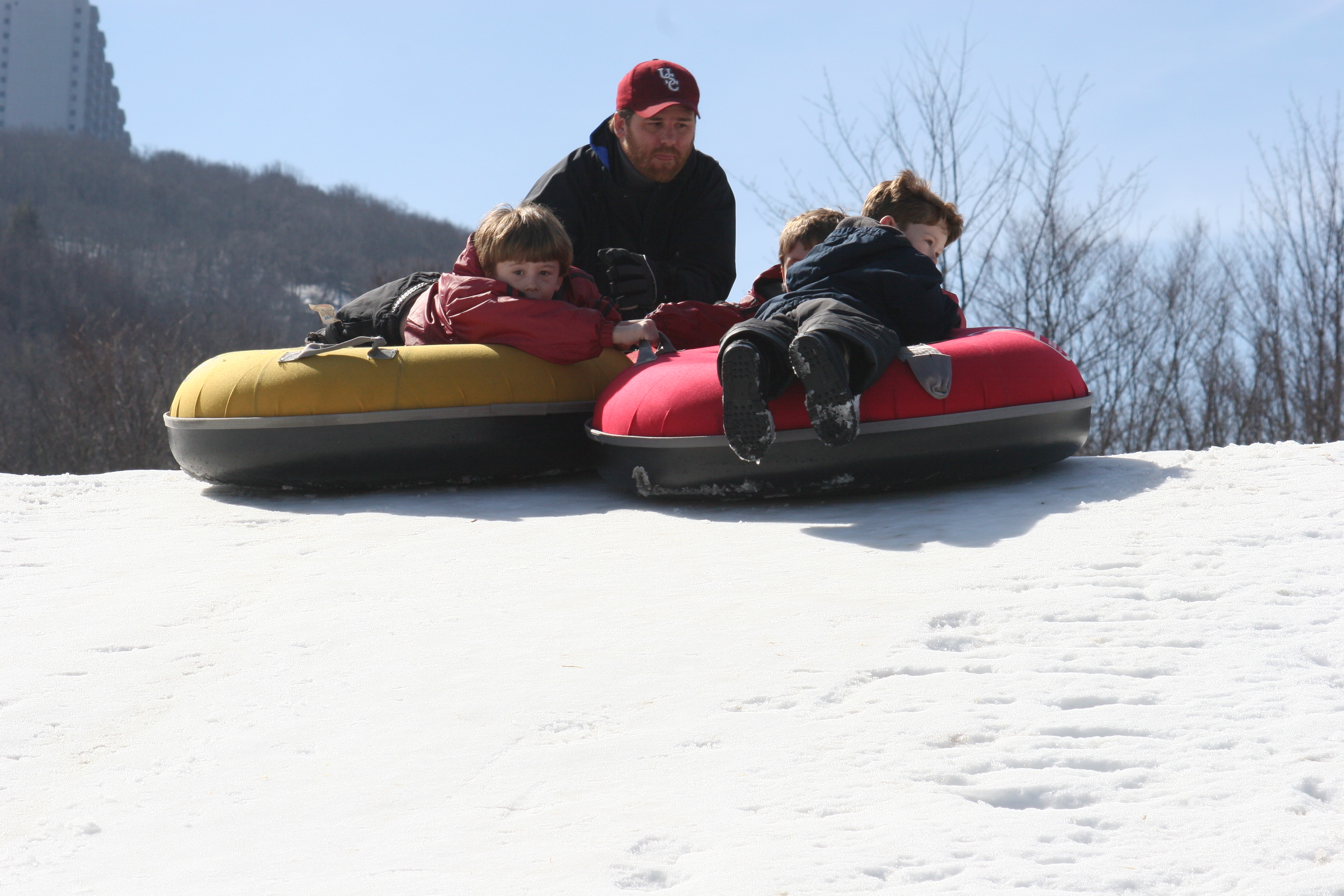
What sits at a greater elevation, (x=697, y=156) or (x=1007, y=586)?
(x=697, y=156)

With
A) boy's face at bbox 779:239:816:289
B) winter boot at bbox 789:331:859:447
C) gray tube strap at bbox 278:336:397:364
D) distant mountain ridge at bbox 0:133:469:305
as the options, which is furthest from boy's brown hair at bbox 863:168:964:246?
distant mountain ridge at bbox 0:133:469:305

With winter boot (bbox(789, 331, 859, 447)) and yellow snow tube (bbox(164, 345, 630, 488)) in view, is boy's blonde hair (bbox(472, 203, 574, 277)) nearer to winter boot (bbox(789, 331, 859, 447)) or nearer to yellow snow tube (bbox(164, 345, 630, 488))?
yellow snow tube (bbox(164, 345, 630, 488))

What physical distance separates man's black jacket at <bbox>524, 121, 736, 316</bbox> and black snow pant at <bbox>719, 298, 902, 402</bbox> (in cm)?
161

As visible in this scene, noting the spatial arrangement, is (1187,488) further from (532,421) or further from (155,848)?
(155,848)

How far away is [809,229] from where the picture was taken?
13.8 feet

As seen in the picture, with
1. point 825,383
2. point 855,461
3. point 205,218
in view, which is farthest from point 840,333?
point 205,218

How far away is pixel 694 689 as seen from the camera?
2035 millimetres

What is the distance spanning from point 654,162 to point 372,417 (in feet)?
5.96

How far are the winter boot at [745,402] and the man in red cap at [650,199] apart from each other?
1469mm

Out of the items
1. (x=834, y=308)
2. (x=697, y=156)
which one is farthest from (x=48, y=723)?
(x=697, y=156)

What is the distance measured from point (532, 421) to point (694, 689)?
216 centimetres

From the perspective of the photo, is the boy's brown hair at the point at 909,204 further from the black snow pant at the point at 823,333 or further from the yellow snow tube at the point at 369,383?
the yellow snow tube at the point at 369,383

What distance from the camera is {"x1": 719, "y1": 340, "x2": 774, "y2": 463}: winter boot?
3.19m

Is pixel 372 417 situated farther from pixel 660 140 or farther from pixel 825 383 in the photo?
pixel 660 140
